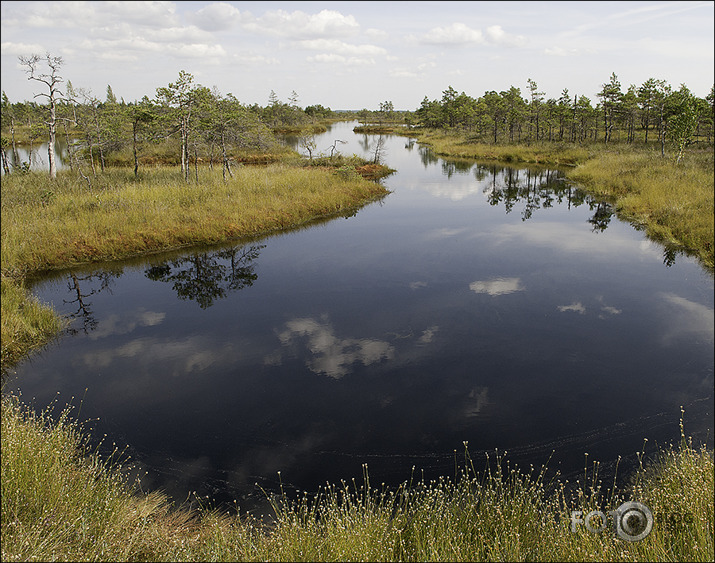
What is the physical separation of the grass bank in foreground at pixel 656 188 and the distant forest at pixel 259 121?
336 centimetres

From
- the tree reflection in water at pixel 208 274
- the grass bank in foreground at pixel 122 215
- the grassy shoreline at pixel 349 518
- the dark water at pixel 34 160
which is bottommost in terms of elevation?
the grassy shoreline at pixel 349 518

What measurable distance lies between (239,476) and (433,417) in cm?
353

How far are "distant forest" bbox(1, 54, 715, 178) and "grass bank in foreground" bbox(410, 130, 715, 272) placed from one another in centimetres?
336

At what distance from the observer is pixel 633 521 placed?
485 centimetres

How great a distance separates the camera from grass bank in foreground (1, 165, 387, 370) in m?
12.1

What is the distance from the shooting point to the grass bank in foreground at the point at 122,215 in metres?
12.1

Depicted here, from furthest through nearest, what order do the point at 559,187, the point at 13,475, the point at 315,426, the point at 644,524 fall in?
the point at 559,187, the point at 315,426, the point at 13,475, the point at 644,524

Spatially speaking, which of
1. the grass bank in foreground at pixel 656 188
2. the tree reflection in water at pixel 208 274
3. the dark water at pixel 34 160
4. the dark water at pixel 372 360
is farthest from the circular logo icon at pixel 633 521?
the dark water at pixel 34 160

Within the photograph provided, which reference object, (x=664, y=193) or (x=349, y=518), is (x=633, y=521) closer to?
(x=349, y=518)

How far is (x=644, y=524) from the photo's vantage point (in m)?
4.70

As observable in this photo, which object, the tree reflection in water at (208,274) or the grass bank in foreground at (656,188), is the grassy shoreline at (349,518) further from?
the grass bank in foreground at (656,188)

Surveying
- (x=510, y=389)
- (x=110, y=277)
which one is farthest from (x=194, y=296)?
(x=510, y=389)

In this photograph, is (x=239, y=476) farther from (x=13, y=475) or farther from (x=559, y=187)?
(x=559, y=187)

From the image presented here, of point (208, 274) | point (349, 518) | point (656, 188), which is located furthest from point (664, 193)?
point (349, 518)
